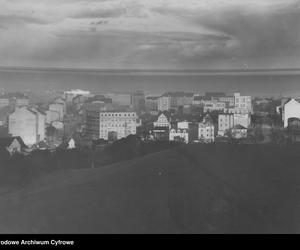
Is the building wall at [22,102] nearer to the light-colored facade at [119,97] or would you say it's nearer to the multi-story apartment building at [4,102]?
the multi-story apartment building at [4,102]

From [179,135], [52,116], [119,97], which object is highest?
[119,97]

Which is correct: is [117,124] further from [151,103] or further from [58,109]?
[58,109]

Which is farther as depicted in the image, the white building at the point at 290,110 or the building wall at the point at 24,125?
the white building at the point at 290,110

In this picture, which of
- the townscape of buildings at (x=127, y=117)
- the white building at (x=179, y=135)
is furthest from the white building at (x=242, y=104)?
the white building at (x=179, y=135)

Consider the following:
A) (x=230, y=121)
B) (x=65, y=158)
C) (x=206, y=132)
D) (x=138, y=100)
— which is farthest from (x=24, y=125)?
(x=230, y=121)

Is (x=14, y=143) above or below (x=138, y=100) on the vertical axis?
below
